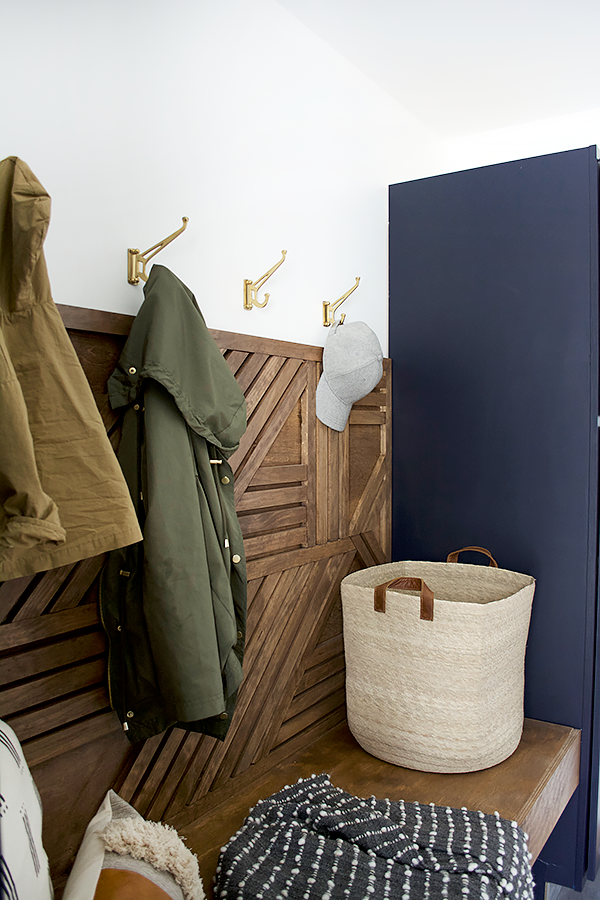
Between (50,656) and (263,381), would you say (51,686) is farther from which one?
(263,381)

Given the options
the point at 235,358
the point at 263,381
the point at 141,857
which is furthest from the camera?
the point at 263,381

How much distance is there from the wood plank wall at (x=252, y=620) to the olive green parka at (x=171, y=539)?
0.07m

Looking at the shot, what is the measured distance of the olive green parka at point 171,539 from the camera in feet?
4.19

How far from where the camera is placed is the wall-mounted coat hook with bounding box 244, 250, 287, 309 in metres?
1.83

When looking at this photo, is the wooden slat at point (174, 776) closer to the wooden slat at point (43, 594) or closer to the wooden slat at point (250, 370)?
the wooden slat at point (43, 594)

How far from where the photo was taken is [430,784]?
1.80m

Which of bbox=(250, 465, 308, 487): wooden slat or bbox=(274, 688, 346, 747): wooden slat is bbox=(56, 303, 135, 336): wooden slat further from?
bbox=(274, 688, 346, 747): wooden slat

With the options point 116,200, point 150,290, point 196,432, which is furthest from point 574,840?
point 116,200

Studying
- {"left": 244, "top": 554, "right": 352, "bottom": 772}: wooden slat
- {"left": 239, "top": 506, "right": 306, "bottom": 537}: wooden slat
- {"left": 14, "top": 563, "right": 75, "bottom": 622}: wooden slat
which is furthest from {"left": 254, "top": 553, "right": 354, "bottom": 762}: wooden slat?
{"left": 14, "top": 563, "right": 75, "bottom": 622}: wooden slat

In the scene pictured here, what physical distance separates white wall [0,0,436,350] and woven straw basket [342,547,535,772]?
0.89 meters

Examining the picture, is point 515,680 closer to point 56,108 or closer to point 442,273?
point 442,273

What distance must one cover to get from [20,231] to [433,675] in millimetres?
1497

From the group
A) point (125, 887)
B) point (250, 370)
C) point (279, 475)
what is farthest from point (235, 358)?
point (125, 887)

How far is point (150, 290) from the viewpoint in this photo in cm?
137
